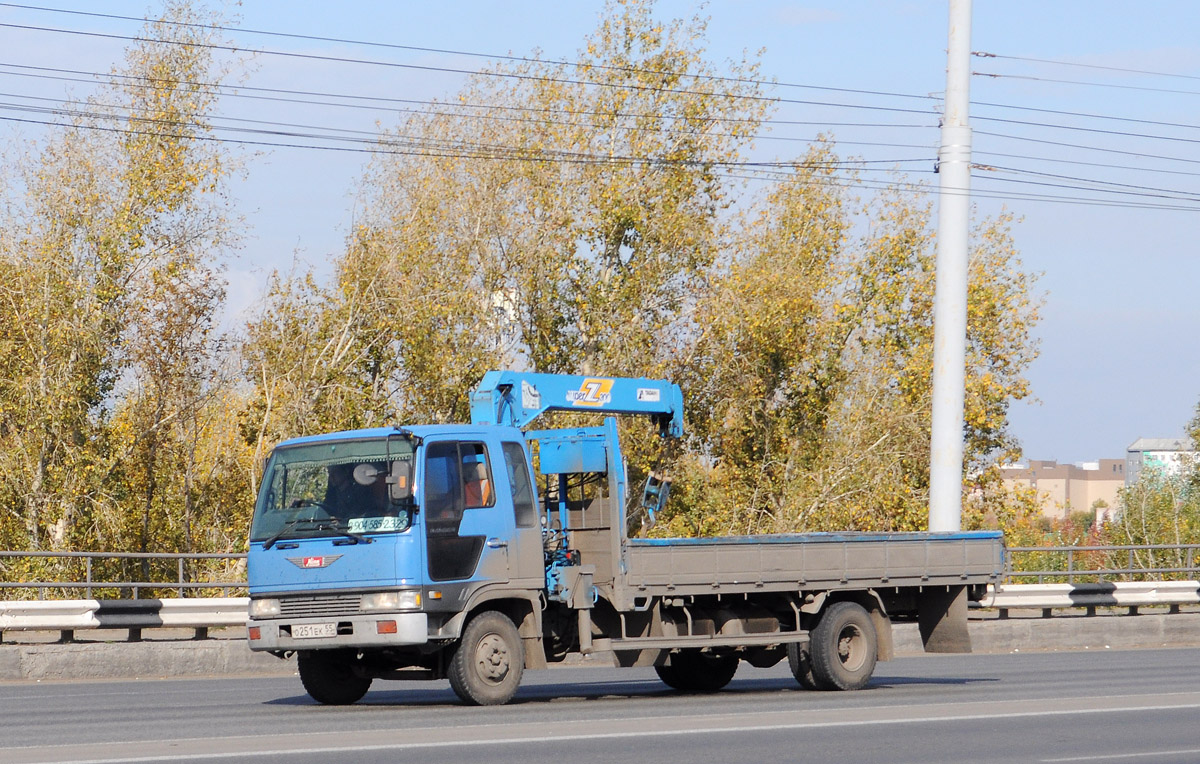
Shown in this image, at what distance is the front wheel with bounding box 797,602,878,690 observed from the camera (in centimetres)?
1449

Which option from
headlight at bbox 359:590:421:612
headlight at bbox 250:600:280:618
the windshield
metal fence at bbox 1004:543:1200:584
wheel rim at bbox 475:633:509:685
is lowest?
metal fence at bbox 1004:543:1200:584

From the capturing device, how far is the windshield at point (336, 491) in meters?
12.5

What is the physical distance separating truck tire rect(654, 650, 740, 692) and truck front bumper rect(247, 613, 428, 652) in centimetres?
350

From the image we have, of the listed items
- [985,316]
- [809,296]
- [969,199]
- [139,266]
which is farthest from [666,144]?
[969,199]

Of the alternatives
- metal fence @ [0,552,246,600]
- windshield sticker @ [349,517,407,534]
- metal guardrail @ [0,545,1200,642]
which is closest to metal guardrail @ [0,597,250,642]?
metal guardrail @ [0,545,1200,642]

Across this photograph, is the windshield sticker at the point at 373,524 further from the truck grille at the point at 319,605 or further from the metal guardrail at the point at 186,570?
the metal guardrail at the point at 186,570

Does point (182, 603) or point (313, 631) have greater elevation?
point (313, 631)

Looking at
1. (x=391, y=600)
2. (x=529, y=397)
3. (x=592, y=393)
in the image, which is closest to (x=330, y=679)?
(x=391, y=600)

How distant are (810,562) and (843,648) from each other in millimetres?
983

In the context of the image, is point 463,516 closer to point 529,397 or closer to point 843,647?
point 529,397

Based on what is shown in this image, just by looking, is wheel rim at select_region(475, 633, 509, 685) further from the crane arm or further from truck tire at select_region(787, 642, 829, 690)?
truck tire at select_region(787, 642, 829, 690)

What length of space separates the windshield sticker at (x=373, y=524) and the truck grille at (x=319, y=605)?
1.73ft

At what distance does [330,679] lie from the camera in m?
13.6

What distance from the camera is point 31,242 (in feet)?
103
